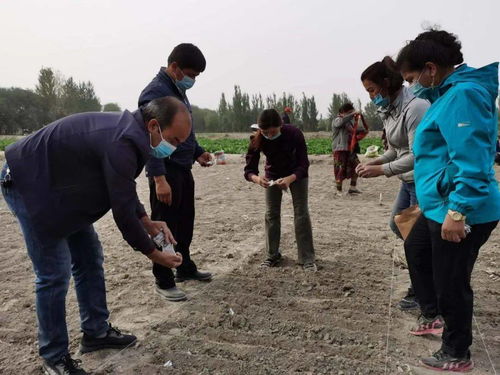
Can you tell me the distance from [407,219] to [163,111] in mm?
1774

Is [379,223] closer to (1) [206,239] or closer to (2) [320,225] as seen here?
(2) [320,225]

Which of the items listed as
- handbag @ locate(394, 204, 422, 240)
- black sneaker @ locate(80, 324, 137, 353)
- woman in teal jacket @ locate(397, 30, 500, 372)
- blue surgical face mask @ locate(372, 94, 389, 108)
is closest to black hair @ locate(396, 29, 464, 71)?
woman in teal jacket @ locate(397, 30, 500, 372)

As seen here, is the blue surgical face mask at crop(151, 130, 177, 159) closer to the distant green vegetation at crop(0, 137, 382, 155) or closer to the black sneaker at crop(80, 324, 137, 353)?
the black sneaker at crop(80, 324, 137, 353)

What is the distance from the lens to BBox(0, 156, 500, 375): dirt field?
2.72m

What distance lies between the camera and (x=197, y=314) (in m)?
3.42

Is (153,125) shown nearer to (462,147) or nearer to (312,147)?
(462,147)

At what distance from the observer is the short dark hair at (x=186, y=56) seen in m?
3.64

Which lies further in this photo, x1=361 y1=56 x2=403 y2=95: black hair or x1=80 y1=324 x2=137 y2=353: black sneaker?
x1=361 y1=56 x2=403 y2=95: black hair

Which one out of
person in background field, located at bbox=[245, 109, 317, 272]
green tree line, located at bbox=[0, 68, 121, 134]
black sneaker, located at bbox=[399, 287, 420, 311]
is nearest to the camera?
black sneaker, located at bbox=[399, 287, 420, 311]

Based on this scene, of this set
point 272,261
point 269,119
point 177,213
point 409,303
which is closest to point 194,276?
point 177,213

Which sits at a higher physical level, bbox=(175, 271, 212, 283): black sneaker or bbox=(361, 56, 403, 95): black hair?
bbox=(361, 56, 403, 95): black hair

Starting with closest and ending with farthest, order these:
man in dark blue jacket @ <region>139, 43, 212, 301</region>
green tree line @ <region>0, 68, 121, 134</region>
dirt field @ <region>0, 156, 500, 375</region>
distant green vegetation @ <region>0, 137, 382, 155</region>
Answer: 1. dirt field @ <region>0, 156, 500, 375</region>
2. man in dark blue jacket @ <region>139, 43, 212, 301</region>
3. distant green vegetation @ <region>0, 137, 382, 155</region>
4. green tree line @ <region>0, 68, 121, 134</region>

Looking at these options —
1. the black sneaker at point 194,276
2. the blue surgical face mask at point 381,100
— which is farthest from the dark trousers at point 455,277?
the black sneaker at point 194,276

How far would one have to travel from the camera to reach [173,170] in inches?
149
